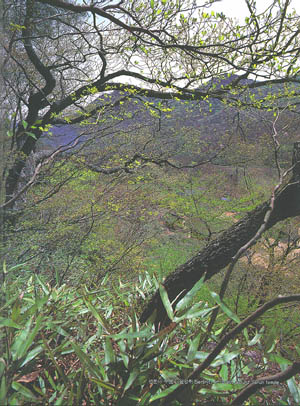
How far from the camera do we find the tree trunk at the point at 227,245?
22.3 inches

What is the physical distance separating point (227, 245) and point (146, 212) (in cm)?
108

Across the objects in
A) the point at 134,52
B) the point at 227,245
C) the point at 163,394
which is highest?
the point at 134,52

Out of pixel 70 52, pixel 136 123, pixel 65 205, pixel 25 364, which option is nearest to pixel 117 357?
pixel 25 364

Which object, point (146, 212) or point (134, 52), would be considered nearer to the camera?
point (134, 52)

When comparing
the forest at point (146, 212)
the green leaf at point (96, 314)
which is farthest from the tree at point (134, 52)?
the green leaf at point (96, 314)

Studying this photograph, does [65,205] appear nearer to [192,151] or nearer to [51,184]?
[51,184]

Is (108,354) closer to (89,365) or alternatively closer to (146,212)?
(89,365)

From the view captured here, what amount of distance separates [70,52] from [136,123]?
0.61 metres

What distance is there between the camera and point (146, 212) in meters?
1.69

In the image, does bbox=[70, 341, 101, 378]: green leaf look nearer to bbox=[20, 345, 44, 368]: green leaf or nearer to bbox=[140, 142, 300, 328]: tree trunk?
bbox=[20, 345, 44, 368]: green leaf

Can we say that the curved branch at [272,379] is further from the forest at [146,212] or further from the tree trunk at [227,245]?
the tree trunk at [227,245]

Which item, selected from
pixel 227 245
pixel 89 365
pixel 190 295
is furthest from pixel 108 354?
pixel 227 245

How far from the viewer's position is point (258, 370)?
0.38 meters

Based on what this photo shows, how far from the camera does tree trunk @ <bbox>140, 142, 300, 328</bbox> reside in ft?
1.86
